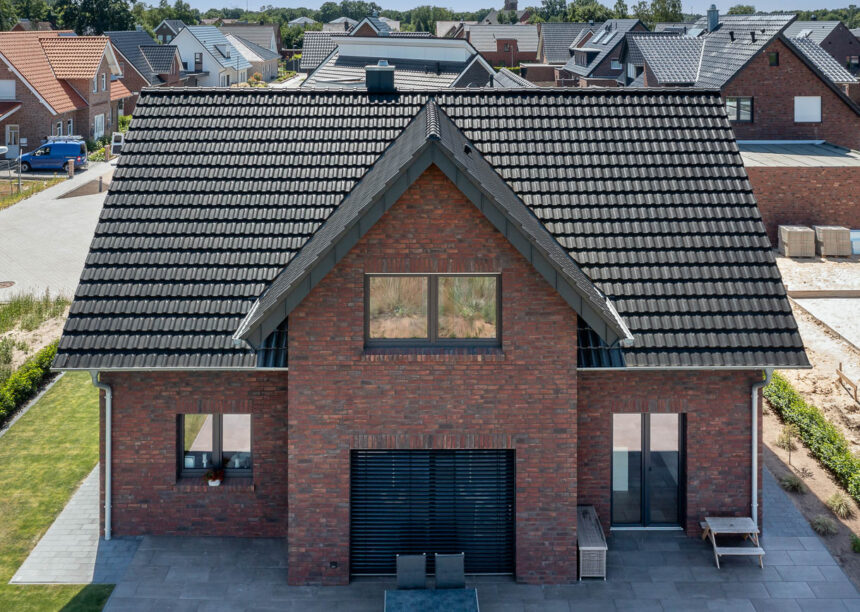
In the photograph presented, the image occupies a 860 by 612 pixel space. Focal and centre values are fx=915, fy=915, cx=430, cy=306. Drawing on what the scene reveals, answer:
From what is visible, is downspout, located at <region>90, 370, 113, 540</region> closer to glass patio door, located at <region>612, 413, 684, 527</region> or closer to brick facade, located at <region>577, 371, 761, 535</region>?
brick facade, located at <region>577, 371, 761, 535</region>

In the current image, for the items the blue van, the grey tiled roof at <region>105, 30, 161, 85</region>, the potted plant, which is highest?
the grey tiled roof at <region>105, 30, 161, 85</region>

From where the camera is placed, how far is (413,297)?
39.0 feet

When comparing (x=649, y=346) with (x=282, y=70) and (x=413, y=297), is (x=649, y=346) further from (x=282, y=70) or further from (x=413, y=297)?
(x=282, y=70)

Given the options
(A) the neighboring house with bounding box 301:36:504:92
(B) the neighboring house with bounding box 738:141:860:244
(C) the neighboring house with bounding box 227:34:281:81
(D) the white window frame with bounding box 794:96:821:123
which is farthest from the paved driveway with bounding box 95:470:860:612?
(C) the neighboring house with bounding box 227:34:281:81

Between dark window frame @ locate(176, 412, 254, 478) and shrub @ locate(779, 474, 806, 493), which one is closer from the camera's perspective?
dark window frame @ locate(176, 412, 254, 478)

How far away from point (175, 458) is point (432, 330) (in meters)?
4.28

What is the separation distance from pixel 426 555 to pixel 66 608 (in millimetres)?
4600

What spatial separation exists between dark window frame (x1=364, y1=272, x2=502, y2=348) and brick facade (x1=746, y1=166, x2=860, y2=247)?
79.2 feet

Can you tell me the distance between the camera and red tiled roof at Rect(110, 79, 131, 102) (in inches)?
2311

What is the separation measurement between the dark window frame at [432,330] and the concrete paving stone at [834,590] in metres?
5.19

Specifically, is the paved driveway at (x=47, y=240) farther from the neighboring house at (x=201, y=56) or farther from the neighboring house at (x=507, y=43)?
the neighboring house at (x=507, y=43)

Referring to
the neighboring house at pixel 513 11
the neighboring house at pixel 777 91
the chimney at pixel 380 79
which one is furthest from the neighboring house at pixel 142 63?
the neighboring house at pixel 513 11

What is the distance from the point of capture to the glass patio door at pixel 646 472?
13328 millimetres

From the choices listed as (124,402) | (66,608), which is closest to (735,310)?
(124,402)
